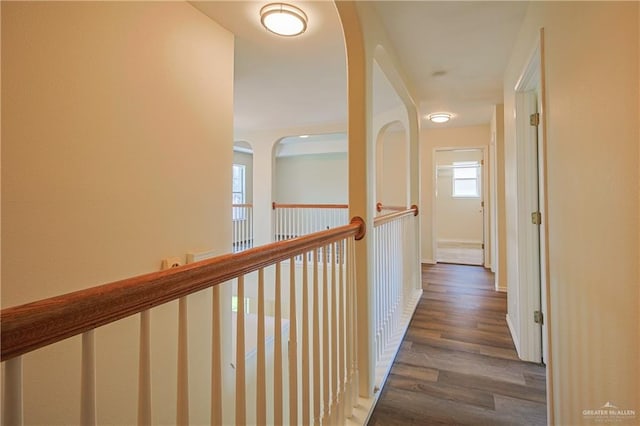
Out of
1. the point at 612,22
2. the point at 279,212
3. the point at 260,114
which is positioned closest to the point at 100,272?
the point at 612,22

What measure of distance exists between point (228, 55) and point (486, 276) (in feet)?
14.2

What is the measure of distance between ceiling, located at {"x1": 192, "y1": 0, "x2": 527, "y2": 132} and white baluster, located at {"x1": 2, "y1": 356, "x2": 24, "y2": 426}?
2.13 m

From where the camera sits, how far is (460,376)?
79.5 inches

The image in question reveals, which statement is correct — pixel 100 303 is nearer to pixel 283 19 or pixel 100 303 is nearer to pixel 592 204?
pixel 592 204

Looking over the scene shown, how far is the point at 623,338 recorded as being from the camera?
0.83m

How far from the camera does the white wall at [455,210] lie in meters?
7.74

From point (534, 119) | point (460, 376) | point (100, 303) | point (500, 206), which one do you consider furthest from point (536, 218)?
point (100, 303)

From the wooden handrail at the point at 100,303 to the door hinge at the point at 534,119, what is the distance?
227 centimetres

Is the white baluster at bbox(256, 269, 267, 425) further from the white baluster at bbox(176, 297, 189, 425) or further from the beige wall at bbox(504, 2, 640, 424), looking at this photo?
the beige wall at bbox(504, 2, 640, 424)

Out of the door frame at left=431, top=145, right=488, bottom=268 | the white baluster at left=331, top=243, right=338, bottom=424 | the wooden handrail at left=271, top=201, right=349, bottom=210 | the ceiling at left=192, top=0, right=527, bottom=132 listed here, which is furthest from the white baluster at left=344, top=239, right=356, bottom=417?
the door frame at left=431, top=145, right=488, bottom=268

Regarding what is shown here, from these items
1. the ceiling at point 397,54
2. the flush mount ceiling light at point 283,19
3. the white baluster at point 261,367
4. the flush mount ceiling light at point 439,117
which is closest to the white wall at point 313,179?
the flush mount ceiling light at point 439,117

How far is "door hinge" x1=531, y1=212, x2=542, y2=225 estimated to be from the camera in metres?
2.15

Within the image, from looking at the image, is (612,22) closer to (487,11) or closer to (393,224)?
(487,11)

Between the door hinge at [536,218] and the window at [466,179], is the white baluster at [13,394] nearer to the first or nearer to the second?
the door hinge at [536,218]
